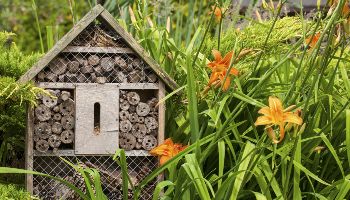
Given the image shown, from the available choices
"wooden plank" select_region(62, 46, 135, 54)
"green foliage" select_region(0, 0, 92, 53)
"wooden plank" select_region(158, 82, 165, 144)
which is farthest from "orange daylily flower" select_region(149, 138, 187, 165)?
"green foliage" select_region(0, 0, 92, 53)

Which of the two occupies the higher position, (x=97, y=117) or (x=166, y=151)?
(x=97, y=117)

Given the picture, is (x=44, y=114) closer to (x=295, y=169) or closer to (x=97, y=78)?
(x=97, y=78)

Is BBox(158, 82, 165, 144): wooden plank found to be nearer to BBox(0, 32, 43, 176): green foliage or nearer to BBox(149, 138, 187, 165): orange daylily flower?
BBox(149, 138, 187, 165): orange daylily flower

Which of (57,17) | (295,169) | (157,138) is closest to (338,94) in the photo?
(295,169)

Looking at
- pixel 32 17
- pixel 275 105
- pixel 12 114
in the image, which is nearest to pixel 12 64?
pixel 12 114

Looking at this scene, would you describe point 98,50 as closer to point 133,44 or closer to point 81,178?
point 133,44

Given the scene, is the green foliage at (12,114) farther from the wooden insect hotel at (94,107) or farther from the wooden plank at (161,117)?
the wooden plank at (161,117)
